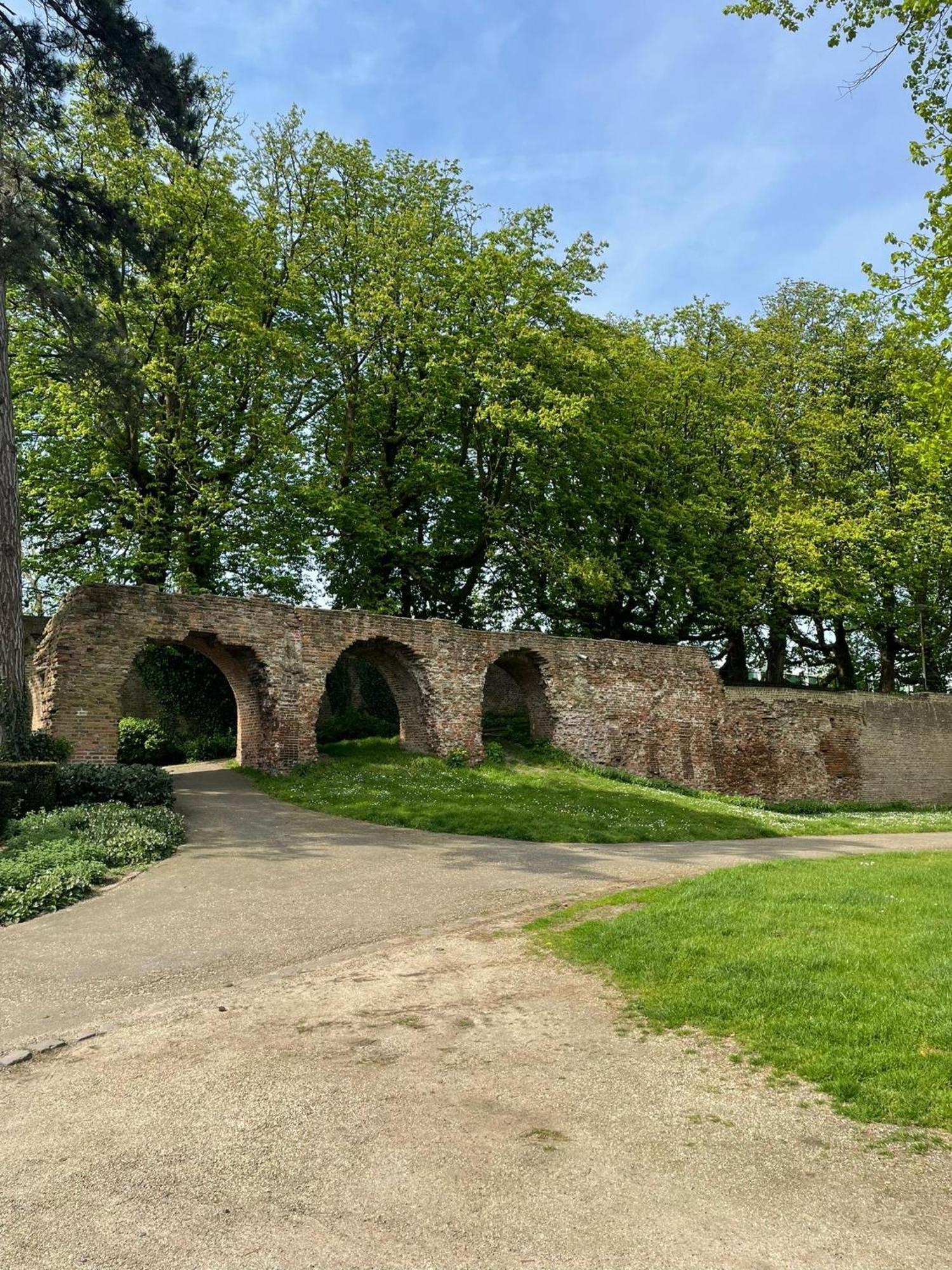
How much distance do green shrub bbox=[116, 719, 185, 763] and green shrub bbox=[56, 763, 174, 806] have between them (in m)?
9.37

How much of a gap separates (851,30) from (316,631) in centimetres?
1503

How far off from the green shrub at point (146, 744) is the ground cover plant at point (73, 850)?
11.1 metres

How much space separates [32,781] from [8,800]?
57cm

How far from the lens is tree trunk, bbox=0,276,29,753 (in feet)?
50.1

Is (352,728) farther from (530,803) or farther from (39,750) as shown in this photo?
(39,750)

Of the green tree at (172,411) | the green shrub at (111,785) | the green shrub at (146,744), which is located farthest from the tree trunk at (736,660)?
the green shrub at (111,785)

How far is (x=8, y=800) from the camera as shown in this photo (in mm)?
13086

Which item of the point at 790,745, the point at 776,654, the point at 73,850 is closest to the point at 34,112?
the point at 73,850

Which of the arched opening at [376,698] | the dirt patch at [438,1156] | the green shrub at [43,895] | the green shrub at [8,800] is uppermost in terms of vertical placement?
the arched opening at [376,698]

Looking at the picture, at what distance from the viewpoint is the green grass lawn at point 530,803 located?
16.4 metres

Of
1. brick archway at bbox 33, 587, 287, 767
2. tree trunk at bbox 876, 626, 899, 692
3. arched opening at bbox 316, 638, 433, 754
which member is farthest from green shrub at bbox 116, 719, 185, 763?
tree trunk at bbox 876, 626, 899, 692

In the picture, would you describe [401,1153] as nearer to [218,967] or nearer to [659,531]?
[218,967]

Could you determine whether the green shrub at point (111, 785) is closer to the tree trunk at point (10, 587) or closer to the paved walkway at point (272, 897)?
the paved walkway at point (272, 897)

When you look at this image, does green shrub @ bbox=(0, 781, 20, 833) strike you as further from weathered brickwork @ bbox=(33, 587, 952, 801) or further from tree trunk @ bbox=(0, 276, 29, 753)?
weathered brickwork @ bbox=(33, 587, 952, 801)
